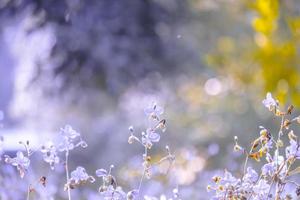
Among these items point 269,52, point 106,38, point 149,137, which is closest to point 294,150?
point 149,137

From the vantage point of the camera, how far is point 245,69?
8586mm

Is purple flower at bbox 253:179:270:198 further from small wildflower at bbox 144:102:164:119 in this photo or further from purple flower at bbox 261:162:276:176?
small wildflower at bbox 144:102:164:119

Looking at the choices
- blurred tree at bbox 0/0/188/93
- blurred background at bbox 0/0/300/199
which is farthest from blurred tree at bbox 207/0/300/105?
blurred tree at bbox 0/0/188/93

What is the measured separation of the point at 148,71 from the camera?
595 centimetres

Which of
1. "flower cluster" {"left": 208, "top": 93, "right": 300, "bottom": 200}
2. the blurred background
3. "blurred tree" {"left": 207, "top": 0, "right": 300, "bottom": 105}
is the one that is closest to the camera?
"flower cluster" {"left": 208, "top": 93, "right": 300, "bottom": 200}

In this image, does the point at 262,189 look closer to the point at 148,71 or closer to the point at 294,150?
the point at 294,150

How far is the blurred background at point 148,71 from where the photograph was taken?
17.1ft

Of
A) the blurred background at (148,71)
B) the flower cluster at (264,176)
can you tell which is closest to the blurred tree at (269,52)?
the blurred background at (148,71)

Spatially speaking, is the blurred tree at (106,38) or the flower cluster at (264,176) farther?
the blurred tree at (106,38)

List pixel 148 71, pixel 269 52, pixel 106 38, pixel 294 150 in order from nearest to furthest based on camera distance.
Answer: pixel 294 150, pixel 106 38, pixel 148 71, pixel 269 52

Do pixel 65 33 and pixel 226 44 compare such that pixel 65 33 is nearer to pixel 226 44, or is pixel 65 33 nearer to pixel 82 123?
pixel 82 123

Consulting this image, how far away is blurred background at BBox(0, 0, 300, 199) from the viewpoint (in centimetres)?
521

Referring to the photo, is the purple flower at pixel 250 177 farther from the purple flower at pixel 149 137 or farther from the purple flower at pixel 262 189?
the purple flower at pixel 149 137

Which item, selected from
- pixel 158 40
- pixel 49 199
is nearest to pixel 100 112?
pixel 158 40
